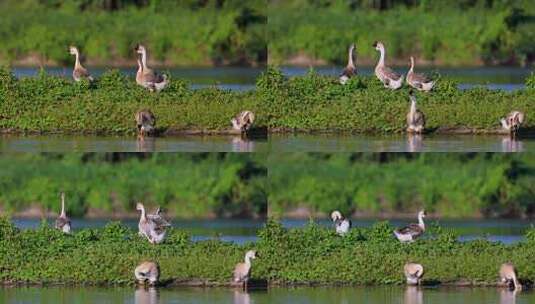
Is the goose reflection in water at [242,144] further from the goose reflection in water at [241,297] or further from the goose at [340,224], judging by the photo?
the goose reflection in water at [241,297]

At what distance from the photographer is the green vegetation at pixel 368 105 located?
61.2 ft

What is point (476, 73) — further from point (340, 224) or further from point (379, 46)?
point (340, 224)

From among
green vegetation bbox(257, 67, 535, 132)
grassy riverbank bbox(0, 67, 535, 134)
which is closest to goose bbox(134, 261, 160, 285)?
grassy riverbank bbox(0, 67, 535, 134)

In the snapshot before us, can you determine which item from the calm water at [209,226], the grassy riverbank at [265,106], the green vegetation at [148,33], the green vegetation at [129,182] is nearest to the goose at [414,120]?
the grassy riverbank at [265,106]

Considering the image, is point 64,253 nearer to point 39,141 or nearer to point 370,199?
point 39,141

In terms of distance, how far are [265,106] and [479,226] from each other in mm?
2865

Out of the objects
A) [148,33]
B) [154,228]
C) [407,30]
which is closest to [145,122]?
[154,228]

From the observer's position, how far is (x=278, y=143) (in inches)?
728

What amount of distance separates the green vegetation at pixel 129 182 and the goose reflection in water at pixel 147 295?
158 inches

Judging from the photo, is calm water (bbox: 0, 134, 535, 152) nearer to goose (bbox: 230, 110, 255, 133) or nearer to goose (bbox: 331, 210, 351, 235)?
goose (bbox: 230, 110, 255, 133)

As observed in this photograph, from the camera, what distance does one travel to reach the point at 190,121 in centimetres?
1867

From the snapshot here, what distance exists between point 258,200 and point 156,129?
2166 millimetres

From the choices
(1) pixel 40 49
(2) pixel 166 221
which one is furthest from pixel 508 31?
(2) pixel 166 221

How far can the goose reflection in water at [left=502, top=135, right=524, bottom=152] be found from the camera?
59.6ft
